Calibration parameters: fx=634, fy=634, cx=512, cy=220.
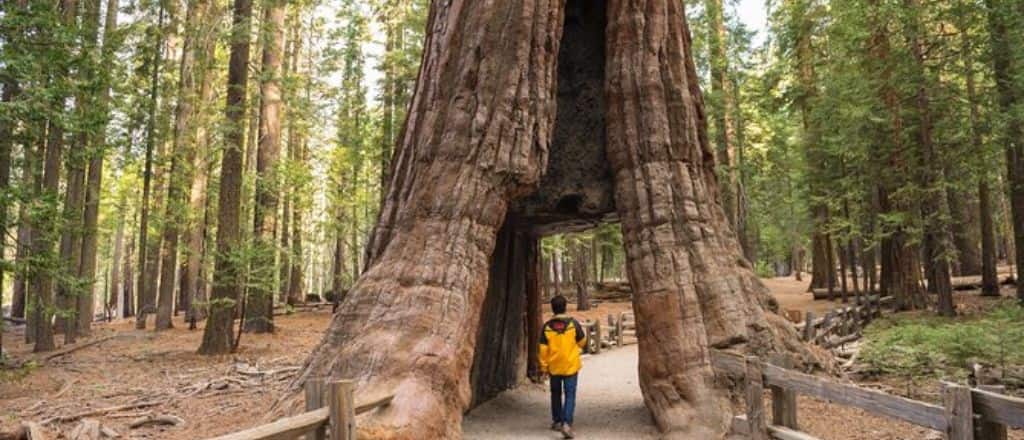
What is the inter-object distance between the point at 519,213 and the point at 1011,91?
1605cm

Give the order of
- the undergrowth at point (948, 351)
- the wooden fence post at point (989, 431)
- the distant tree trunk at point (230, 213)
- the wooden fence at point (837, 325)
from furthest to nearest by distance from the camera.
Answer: the distant tree trunk at point (230, 213) < the wooden fence at point (837, 325) < the undergrowth at point (948, 351) < the wooden fence post at point (989, 431)

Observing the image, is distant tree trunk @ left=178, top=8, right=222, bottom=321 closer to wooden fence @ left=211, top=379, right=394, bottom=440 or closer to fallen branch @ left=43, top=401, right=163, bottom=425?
fallen branch @ left=43, top=401, right=163, bottom=425

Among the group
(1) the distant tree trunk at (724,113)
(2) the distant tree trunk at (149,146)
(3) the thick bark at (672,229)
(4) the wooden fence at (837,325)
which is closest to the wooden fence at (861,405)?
(3) the thick bark at (672,229)

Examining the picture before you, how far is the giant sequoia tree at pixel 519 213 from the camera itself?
26.0 ft

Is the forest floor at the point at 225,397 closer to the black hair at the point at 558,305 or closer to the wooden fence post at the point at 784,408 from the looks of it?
the black hair at the point at 558,305

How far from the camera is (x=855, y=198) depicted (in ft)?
77.5

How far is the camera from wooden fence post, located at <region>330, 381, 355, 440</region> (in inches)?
218

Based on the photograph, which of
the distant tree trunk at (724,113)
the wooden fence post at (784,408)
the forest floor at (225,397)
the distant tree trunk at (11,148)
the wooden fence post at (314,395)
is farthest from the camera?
the distant tree trunk at (724,113)

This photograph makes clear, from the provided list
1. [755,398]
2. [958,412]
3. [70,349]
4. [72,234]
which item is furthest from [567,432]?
[72,234]

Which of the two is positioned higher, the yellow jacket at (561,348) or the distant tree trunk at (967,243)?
the distant tree trunk at (967,243)

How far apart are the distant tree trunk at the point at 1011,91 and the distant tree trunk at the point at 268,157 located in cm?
2002

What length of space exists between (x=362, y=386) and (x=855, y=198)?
22065mm

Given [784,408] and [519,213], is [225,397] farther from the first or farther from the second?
[784,408]

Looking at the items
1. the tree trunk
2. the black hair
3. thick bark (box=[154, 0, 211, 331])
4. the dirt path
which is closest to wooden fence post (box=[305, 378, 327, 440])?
the dirt path
